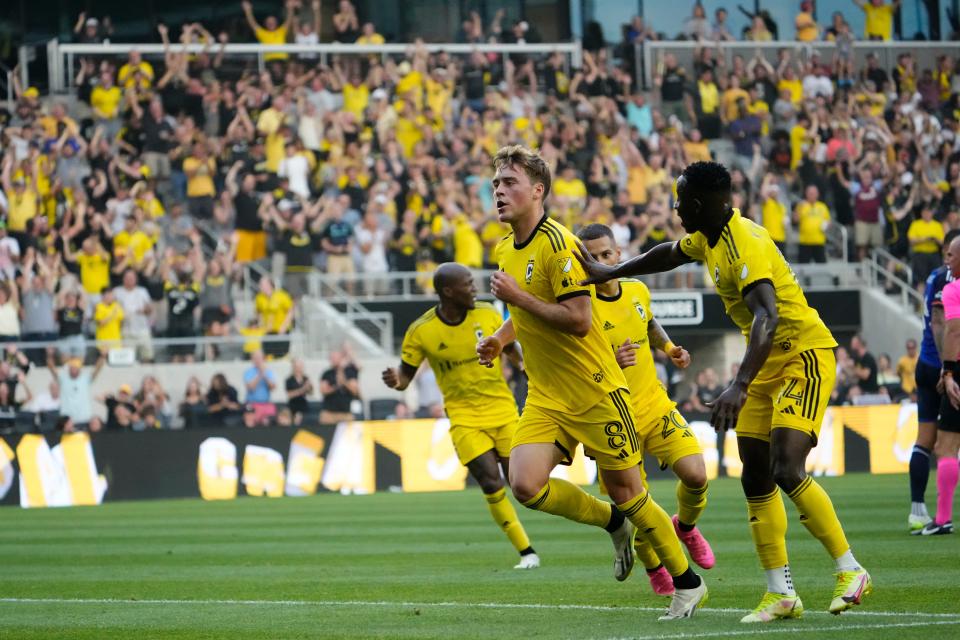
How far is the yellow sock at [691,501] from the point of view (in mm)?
10820

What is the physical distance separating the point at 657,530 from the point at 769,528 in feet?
2.15

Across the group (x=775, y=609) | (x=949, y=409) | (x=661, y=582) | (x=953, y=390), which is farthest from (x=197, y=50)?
(x=775, y=609)

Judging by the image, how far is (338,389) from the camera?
26000 millimetres

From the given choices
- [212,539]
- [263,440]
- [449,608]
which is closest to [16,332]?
[263,440]

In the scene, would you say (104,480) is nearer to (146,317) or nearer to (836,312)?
(146,317)

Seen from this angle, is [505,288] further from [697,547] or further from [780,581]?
[697,547]

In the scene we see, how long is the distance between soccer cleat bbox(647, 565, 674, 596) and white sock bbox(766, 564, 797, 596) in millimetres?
1559

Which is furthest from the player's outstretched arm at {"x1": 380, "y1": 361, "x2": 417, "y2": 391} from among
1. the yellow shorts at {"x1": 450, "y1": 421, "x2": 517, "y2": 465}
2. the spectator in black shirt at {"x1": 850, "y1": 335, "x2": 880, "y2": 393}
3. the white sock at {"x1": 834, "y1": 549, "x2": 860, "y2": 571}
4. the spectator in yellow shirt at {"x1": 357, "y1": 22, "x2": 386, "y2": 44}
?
the spectator in yellow shirt at {"x1": 357, "y1": 22, "x2": 386, "y2": 44}

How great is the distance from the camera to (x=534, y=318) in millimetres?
9219

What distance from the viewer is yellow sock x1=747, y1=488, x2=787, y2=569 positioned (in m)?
8.73

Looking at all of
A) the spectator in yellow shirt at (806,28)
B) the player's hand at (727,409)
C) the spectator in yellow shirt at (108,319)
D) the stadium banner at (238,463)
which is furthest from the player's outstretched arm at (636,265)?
the spectator in yellow shirt at (806,28)

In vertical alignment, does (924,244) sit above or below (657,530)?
below

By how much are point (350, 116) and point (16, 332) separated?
827cm

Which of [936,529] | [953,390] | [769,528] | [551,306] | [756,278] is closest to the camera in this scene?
[756,278]
